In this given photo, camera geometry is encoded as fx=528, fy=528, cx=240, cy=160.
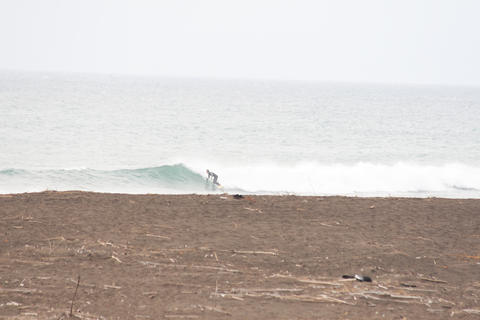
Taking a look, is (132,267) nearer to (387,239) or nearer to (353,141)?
(387,239)

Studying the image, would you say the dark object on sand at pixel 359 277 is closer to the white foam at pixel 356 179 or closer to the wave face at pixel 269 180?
the wave face at pixel 269 180

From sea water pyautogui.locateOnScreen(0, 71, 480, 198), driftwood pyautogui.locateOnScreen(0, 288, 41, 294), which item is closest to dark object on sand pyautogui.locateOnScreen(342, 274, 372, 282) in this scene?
driftwood pyautogui.locateOnScreen(0, 288, 41, 294)

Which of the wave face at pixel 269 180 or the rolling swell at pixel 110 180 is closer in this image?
the rolling swell at pixel 110 180

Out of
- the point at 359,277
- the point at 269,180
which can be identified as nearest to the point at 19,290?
the point at 359,277

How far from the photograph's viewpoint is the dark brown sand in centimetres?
530

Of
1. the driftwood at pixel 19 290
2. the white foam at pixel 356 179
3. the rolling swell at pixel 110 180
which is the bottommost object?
the rolling swell at pixel 110 180

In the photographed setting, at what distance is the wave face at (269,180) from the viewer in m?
20.3

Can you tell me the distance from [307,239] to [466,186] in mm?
17204

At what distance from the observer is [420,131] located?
44.2 meters

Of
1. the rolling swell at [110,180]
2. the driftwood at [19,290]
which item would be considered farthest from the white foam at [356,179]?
the driftwood at [19,290]

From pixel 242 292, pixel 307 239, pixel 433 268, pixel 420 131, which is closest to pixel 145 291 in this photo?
pixel 242 292

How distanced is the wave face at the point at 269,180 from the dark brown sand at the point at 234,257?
10.9 m

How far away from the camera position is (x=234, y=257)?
22.1 ft

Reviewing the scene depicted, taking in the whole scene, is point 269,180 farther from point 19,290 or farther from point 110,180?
point 19,290
